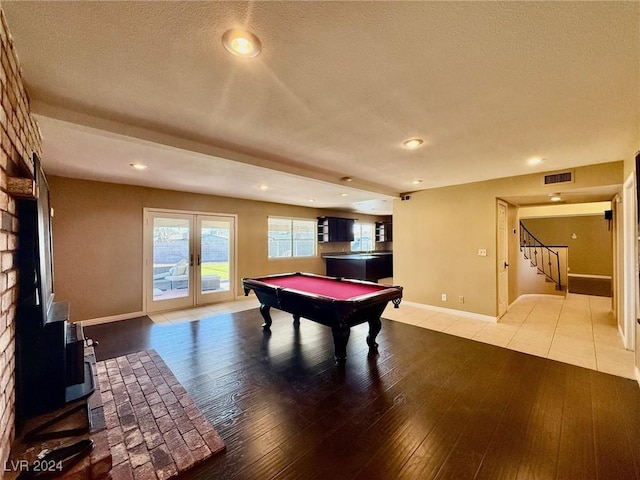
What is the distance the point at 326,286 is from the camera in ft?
13.0

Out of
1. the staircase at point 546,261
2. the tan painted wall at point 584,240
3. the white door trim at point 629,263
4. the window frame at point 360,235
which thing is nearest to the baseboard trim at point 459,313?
the white door trim at point 629,263

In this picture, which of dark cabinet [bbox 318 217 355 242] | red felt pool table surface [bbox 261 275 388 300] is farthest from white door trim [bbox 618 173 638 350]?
dark cabinet [bbox 318 217 355 242]

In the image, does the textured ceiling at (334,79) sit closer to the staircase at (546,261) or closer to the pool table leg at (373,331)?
the pool table leg at (373,331)

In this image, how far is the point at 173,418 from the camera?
6.88 feet

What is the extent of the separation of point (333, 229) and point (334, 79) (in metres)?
6.44

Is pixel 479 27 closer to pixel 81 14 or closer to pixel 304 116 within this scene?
pixel 304 116

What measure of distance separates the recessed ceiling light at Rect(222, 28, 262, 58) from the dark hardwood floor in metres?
2.44

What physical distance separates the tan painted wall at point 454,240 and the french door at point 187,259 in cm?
386

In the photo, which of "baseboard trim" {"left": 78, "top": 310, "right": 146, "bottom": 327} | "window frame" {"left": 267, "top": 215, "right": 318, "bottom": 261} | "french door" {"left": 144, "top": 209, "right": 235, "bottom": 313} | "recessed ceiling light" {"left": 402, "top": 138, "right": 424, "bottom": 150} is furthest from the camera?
"window frame" {"left": 267, "top": 215, "right": 318, "bottom": 261}

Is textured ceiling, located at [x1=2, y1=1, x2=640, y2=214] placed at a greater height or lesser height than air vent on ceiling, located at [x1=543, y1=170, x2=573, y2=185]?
greater

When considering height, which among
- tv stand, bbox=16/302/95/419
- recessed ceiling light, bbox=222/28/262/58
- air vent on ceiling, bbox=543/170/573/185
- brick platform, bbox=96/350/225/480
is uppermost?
recessed ceiling light, bbox=222/28/262/58

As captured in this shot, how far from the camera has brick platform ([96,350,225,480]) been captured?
1670 mm

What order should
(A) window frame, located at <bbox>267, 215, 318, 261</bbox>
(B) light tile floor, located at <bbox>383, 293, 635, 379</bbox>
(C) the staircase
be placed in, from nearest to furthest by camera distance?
1. (B) light tile floor, located at <bbox>383, 293, 635, 379</bbox>
2. (C) the staircase
3. (A) window frame, located at <bbox>267, 215, 318, 261</bbox>

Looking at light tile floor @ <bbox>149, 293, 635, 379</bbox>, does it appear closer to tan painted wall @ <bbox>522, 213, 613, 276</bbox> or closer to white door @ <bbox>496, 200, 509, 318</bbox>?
white door @ <bbox>496, 200, 509, 318</bbox>
